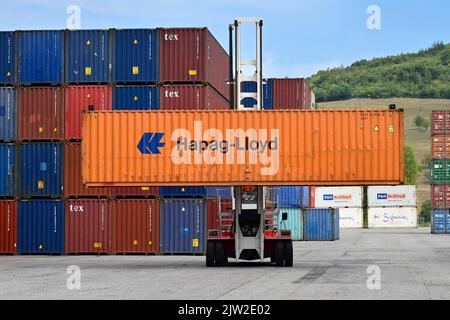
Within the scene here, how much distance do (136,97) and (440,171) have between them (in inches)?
2038

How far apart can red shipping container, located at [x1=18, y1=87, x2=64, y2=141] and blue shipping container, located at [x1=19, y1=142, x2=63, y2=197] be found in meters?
0.44

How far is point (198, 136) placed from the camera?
3281cm

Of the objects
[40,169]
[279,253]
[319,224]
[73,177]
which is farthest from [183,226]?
[319,224]

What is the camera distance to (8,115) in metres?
44.3

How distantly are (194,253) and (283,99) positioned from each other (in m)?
25.4

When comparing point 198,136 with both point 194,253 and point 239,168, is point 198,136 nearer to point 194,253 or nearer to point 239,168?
point 239,168

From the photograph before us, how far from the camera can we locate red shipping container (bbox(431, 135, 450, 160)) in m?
86.8

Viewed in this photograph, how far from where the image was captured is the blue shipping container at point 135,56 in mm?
43781

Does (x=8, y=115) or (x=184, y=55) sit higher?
(x=184, y=55)

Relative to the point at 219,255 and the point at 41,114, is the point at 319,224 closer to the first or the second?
the point at 41,114

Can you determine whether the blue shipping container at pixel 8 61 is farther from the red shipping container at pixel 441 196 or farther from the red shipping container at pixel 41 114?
the red shipping container at pixel 441 196

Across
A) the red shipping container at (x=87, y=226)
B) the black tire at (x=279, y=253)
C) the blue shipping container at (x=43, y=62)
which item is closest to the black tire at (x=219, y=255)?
the black tire at (x=279, y=253)

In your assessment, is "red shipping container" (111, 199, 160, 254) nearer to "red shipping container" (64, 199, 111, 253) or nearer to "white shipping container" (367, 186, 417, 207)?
"red shipping container" (64, 199, 111, 253)
